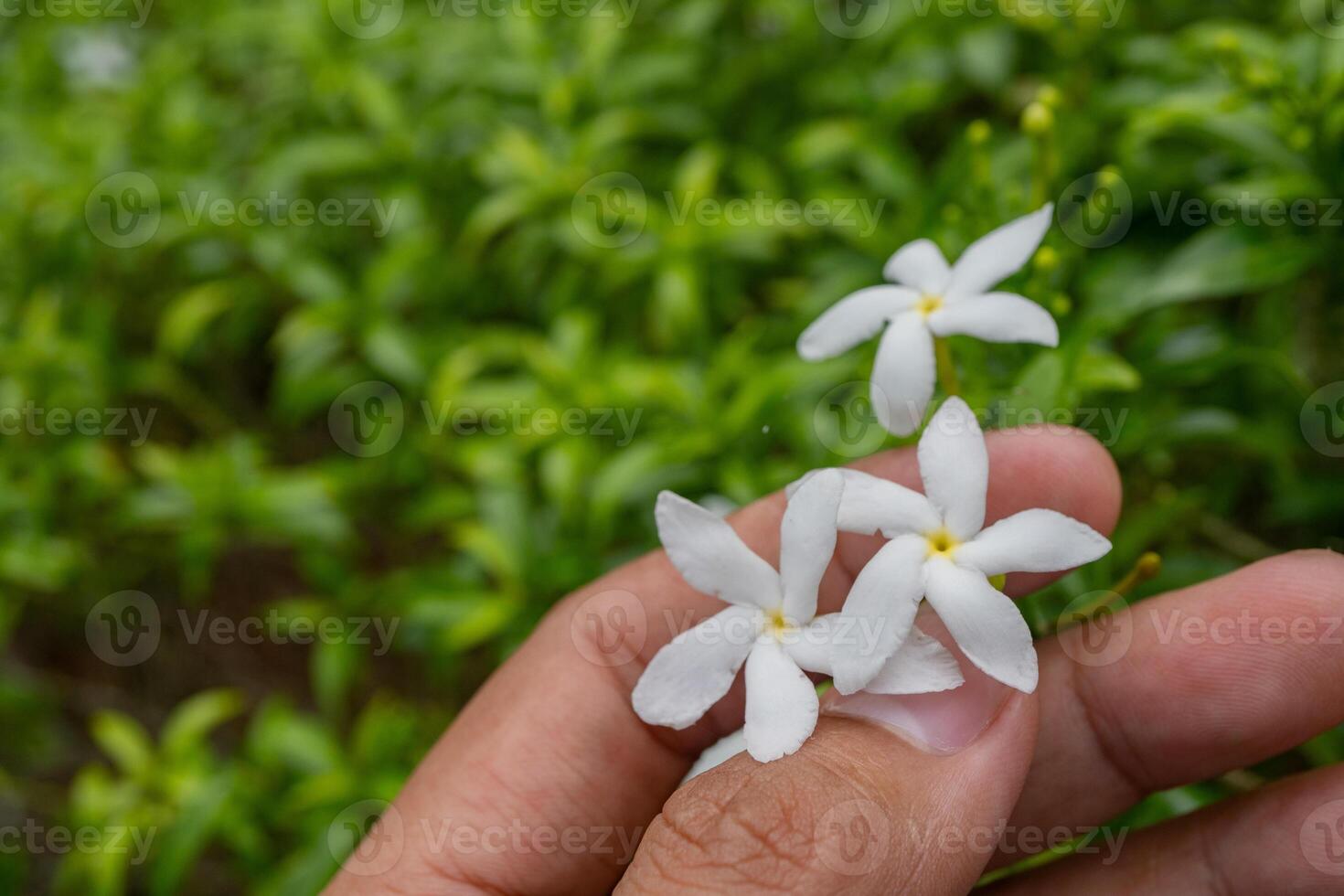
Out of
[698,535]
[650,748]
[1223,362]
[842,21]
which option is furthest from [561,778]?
[842,21]

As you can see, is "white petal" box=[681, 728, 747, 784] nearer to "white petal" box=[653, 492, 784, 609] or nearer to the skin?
Answer: the skin

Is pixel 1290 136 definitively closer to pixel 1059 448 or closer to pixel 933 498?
pixel 1059 448

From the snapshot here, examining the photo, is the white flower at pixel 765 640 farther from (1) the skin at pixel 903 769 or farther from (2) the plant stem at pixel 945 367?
(2) the plant stem at pixel 945 367

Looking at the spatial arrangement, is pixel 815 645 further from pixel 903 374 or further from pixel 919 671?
pixel 903 374

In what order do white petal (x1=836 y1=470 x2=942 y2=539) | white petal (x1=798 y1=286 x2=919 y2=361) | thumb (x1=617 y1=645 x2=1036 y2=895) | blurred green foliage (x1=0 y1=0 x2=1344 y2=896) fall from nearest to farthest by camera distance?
thumb (x1=617 y1=645 x2=1036 y2=895) → white petal (x1=836 y1=470 x2=942 y2=539) → white petal (x1=798 y1=286 x2=919 y2=361) → blurred green foliage (x1=0 y1=0 x2=1344 y2=896)

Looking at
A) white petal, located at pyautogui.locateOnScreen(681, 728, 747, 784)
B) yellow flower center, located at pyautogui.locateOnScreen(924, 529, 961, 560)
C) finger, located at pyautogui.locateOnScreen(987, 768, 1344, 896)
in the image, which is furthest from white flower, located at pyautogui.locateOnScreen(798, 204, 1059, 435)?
finger, located at pyautogui.locateOnScreen(987, 768, 1344, 896)
